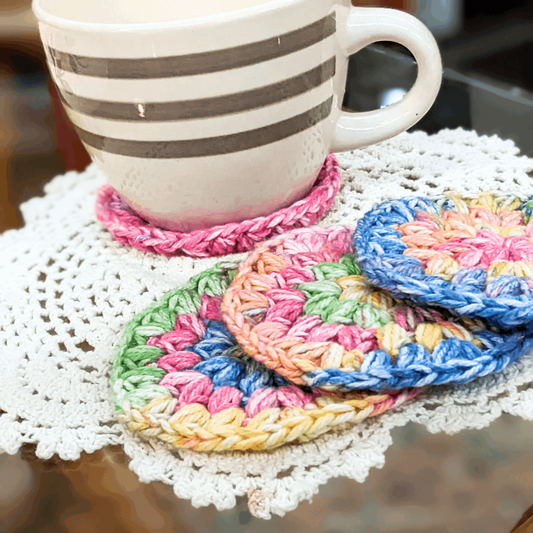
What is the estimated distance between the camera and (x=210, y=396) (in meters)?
0.27

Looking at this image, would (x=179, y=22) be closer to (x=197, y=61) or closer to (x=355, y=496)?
(x=197, y=61)

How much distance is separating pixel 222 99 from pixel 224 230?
3.4 inches

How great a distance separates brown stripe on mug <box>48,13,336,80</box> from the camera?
305mm

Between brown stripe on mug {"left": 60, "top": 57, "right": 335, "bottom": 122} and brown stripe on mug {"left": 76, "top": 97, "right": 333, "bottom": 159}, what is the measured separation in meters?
0.01

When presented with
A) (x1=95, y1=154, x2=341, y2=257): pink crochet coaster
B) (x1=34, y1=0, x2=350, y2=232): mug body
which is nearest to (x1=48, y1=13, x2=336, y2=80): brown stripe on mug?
(x1=34, y1=0, x2=350, y2=232): mug body

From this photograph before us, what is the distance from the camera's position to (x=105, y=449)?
28 centimetres

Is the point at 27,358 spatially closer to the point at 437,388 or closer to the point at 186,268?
the point at 186,268

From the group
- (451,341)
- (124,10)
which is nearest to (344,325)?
(451,341)

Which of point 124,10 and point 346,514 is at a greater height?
point 124,10

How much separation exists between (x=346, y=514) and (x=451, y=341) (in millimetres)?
86

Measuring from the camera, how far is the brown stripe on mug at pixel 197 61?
305 mm

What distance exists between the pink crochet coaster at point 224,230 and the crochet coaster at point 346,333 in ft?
0.19

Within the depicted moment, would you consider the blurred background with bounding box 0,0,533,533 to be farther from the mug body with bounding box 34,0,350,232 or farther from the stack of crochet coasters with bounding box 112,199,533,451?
the mug body with bounding box 34,0,350,232

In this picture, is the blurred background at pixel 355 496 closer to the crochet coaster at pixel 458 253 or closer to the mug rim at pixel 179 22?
the crochet coaster at pixel 458 253
